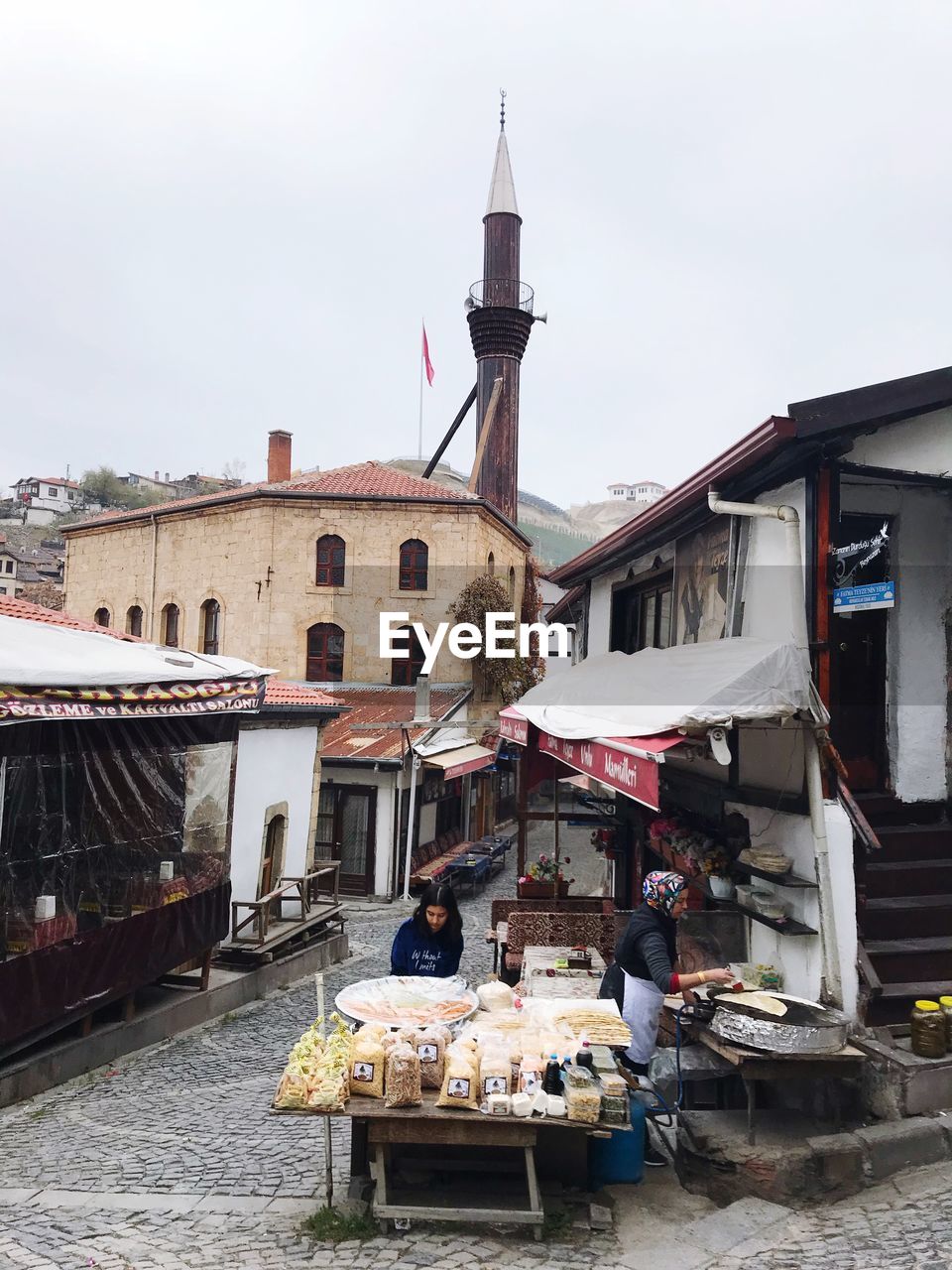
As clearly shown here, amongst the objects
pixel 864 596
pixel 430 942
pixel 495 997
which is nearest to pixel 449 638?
pixel 430 942

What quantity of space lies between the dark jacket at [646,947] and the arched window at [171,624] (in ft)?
77.8

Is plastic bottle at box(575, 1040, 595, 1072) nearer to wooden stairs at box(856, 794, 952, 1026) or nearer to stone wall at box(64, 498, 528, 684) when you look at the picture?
wooden stairs at box(856, 794, 952, 1026)

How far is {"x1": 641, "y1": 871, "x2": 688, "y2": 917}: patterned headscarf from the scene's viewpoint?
5590mm

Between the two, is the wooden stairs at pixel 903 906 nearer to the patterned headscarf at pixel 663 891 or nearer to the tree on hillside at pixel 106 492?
the patterned headscarf at pixel 663 891

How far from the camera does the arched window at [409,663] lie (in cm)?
2459

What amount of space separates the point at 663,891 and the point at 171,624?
24333mm

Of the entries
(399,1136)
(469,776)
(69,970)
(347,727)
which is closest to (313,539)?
(347,727)

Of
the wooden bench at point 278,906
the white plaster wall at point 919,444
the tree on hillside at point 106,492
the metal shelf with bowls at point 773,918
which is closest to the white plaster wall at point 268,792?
the wooden bench at point 278,906

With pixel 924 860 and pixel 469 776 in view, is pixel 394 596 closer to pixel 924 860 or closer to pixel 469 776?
pixel 469 776

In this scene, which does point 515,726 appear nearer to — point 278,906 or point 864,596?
point 864,596

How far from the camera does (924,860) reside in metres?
7.00

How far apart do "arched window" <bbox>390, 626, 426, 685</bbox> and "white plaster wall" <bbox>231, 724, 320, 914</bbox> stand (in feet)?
31.9

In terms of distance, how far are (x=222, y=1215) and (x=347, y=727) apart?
16.5 m

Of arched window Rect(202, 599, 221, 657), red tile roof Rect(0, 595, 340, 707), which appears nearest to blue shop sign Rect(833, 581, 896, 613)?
red tile roof Rect(0, 595, 340, 707)
